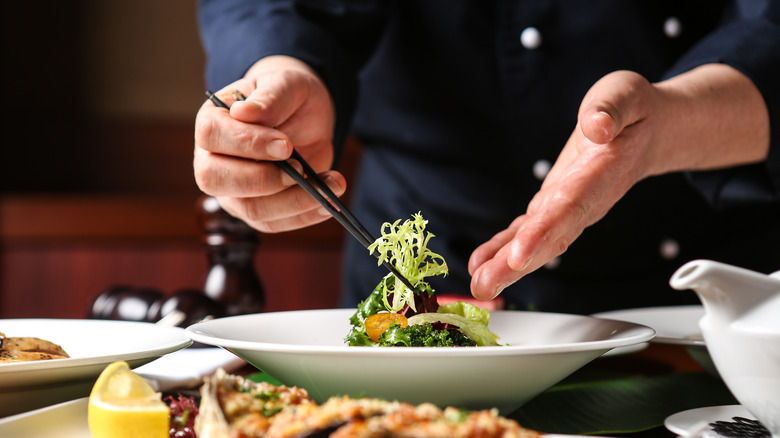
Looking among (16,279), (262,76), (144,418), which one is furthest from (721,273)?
(16,279)

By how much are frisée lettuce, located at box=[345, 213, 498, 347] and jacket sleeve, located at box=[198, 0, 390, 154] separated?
0.73 m

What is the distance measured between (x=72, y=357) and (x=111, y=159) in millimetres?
3974

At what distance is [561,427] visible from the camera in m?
0.93

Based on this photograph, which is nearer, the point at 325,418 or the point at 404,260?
the point at 325,418

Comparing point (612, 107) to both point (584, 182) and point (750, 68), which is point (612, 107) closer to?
point (584, 182)

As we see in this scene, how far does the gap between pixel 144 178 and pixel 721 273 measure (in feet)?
14.6

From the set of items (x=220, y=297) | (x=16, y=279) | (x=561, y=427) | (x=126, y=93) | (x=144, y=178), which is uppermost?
(x=126, y=93)

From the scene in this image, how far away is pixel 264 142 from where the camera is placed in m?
1.24

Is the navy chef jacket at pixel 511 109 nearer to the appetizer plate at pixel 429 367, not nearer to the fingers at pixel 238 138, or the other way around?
the fingers at pixel 238 138

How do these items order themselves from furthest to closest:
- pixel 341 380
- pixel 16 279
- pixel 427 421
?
pixel 16 279 → pixel 341 380 → pixel 427 421

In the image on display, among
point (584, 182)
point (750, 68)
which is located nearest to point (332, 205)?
point (584, 182)

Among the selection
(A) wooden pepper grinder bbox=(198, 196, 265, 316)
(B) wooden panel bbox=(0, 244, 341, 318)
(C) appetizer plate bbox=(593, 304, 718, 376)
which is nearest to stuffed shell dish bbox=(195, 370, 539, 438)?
(C) appetizer plate bbox=(593, 304, 718, 376)

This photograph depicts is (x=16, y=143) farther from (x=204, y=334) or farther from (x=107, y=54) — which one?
(x=204, y=334)

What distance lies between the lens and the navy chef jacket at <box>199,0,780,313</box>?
6.61 ft
